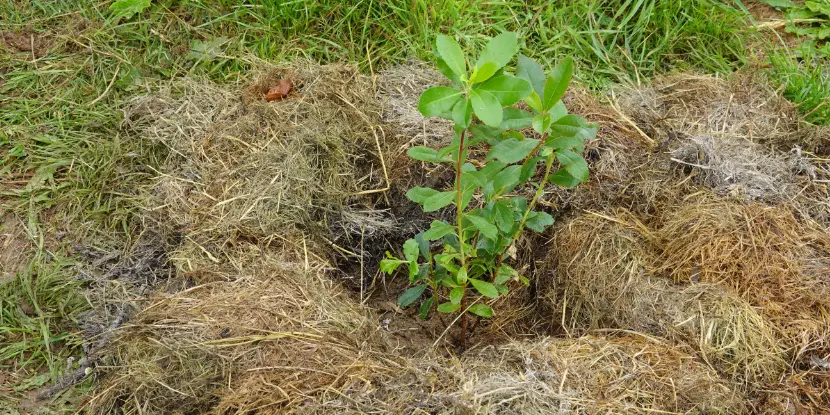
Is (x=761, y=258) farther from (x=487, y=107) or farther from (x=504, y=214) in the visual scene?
(x=487, y=107)

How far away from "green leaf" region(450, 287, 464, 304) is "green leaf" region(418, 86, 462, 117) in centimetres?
67

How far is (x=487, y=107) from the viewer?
6.25 ft

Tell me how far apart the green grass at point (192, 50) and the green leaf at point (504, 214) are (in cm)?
131

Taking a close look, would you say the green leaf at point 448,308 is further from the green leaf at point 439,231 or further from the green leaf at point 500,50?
the green leaf at point 500,50

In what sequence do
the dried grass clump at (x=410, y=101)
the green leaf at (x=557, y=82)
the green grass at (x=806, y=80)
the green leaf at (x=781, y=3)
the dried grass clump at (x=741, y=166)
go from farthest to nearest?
the green leaf at (x=781, y=3) < the green grass at (x=806, y=80) < the dried grass clump at (x=410, y=101) < the dried grass clump at (x=741, y=166) < the green leaf at (x=557, y=82)

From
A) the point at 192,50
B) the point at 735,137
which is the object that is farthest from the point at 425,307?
the point at 192,50

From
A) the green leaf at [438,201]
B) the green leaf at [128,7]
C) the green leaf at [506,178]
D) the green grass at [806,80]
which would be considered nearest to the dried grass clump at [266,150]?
the green leaf at [128,7]

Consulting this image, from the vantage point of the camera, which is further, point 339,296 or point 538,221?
point 339,296

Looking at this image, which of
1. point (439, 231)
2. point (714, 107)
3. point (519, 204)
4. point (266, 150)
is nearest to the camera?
point (439, 231)

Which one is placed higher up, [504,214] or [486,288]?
[504,214]

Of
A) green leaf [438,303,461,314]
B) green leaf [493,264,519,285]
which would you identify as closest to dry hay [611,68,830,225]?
green leaf [493,264,519,285]

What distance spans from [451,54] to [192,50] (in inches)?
74.5

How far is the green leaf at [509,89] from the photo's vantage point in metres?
1.91

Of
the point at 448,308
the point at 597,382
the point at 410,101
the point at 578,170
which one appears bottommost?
the point at 448,308
